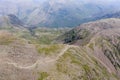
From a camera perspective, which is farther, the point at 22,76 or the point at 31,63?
the point at 31,63

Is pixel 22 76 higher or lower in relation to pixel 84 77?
higher

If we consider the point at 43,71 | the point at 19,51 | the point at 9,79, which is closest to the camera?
the point at 9,79

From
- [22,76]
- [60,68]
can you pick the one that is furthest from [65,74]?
[22,76]

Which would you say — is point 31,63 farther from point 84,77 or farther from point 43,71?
point 84,77

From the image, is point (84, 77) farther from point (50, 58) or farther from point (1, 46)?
point (1, 46)

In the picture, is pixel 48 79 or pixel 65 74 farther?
pixel 65 74

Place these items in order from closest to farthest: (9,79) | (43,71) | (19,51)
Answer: (9,79) < (43,71) < (19,51)

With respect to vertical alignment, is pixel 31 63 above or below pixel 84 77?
above

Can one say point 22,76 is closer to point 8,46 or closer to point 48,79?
point 48,79

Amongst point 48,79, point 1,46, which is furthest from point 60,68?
point 1,46

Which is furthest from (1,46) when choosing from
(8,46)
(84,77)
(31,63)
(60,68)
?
(84,77)
